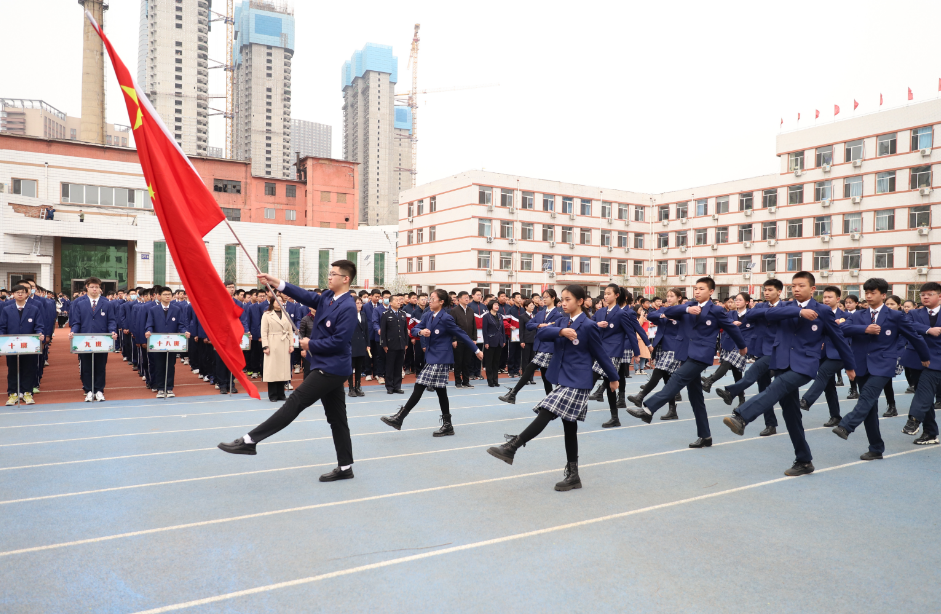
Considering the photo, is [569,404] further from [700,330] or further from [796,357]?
[700,330]

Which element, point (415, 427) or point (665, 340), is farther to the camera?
point (665, 340)

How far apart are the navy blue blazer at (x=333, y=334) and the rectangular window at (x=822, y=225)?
48063 mm

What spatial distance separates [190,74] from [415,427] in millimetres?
112878

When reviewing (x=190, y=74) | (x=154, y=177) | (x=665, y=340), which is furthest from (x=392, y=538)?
(x=190, y=74)

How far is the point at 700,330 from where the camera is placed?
7.92 metres

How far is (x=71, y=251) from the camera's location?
43.5 meters

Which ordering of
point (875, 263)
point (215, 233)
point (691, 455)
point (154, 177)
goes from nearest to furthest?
point (154, 177)
point (691, 455)
point (875, 263)
point (215, 233)

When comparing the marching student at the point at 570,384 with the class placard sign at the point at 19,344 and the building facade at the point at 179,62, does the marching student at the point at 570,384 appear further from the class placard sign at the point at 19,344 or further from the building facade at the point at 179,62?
the building facade at the point at 179,62

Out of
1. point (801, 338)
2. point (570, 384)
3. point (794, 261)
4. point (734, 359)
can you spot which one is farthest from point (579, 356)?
point (794, 261)

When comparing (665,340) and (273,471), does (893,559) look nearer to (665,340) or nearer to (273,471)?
(273,471)

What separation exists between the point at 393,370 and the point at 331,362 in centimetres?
669

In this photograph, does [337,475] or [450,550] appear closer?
[450,550]

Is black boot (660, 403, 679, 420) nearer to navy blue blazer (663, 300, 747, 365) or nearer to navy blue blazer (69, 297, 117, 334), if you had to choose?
navy blue blazer (663, 300, 747, 365)

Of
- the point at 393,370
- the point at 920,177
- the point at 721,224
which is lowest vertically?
the point at 393,370
